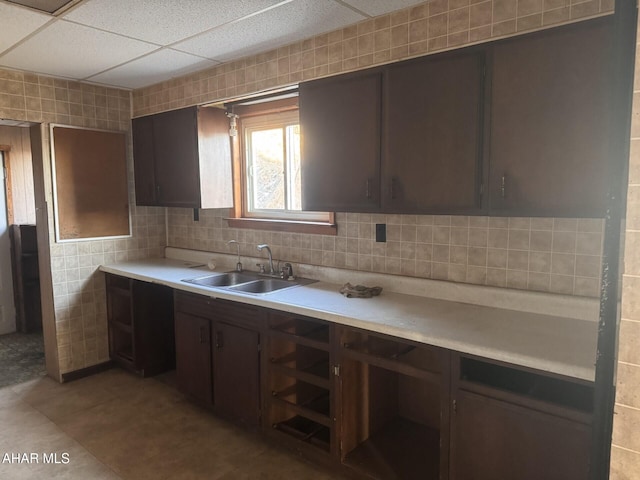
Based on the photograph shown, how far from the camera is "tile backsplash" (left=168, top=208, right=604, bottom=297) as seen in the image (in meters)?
→ 2.02

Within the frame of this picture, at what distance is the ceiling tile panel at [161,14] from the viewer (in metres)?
2.12

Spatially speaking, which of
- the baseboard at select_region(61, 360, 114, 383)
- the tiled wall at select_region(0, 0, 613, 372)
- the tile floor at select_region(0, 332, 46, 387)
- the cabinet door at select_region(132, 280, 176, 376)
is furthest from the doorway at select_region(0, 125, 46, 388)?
the cabinet door at select_region(132, 280, 176, 376)

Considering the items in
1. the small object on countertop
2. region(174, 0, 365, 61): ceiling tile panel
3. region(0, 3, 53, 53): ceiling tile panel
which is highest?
region(174, 0, 365, 61): ceiling tile panel

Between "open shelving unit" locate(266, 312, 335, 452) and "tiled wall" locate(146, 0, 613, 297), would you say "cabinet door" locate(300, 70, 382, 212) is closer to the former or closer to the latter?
"tiled wall" locate(146, 0, 613, 297)

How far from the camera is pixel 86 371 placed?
3.67 m

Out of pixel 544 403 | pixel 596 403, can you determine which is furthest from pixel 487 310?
pixel 596 403

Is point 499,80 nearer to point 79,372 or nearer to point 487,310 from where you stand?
point 487,310

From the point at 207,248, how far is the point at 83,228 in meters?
0.99

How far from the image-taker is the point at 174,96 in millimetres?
3555

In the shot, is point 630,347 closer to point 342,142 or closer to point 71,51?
point 342,142

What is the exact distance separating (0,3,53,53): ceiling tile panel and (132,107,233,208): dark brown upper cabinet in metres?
1.08

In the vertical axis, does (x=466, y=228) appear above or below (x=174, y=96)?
below

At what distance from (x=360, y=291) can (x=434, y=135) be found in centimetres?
94

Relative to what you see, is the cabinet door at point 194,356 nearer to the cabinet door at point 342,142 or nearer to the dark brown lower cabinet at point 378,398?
the dark brown lower cabinet at point 378,398
